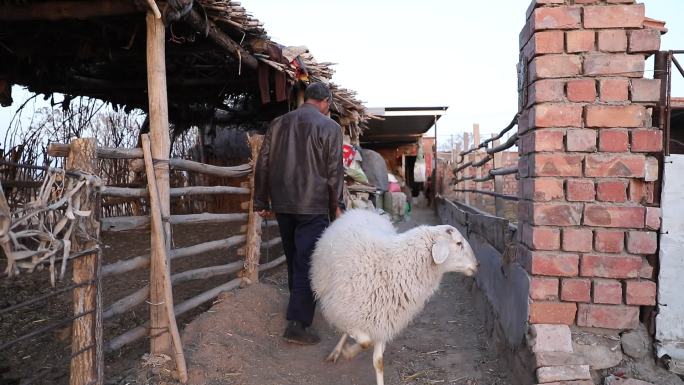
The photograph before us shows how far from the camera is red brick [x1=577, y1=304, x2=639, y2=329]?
8.43 feet

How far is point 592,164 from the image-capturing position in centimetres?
260

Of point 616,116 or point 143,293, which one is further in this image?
point 143,293

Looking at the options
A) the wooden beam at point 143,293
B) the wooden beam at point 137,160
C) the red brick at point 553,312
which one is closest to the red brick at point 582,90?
the red brick at point 553,312

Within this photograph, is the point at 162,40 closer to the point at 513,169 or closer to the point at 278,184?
the point at 278,184

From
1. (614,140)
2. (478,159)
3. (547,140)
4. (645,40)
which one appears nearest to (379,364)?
(547,140)

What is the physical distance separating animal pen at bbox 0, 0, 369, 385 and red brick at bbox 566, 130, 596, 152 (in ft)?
8.11

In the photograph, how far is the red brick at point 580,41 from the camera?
2.58 meters

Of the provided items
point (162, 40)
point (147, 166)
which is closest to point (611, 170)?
point (147, 166)

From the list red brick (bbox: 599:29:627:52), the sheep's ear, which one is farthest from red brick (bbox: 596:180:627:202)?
the sheep's ear

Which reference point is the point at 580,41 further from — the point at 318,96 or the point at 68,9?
the point at 68,9

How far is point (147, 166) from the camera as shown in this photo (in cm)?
312

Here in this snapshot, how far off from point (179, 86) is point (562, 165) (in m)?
6.21

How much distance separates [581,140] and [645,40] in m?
0.61

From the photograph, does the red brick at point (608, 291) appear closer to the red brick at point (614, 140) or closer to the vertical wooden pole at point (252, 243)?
the red brick at point (614, 140)
